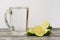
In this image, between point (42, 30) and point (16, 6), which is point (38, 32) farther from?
point (16, 6)

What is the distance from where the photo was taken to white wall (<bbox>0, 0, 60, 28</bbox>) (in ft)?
5.26

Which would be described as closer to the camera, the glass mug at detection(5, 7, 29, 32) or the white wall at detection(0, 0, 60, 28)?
the glass mug at detection(5, 7, 29, 32)

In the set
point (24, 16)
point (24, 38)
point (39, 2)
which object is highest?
point (39, 2)

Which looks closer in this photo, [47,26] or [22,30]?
[47,26]

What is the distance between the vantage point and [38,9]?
161 cm

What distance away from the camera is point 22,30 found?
1.39 m

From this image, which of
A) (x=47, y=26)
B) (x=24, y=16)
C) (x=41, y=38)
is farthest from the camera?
(x=24, y=16)

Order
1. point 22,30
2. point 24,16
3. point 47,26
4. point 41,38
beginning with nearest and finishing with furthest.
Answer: point 41,38
point 47,26
point 22,30
point 24,16

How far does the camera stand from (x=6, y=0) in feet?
5.25

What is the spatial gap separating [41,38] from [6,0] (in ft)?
2.10

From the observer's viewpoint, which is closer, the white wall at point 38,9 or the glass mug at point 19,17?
the glass mug at point 19,17

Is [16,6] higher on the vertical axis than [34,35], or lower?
higher

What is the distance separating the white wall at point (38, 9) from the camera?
1603 millimetres

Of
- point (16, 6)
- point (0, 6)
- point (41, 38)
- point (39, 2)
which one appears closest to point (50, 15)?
point (39, 2)
